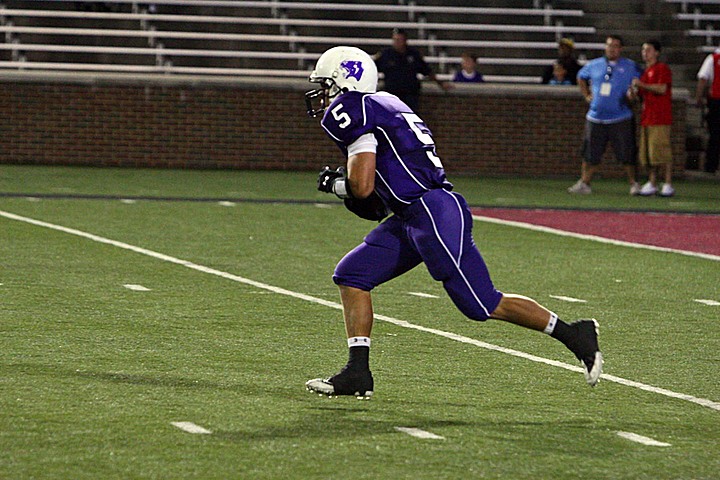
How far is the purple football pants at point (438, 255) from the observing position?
629cm

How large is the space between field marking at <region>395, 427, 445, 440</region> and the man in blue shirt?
12790 millimetres

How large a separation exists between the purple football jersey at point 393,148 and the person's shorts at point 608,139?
12.1 m

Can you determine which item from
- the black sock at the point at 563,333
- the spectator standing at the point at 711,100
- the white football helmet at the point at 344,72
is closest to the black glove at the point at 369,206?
the white football helmet at the point at 344,72

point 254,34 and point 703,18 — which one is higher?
point 703,18

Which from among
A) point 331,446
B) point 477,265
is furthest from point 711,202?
point 331,446

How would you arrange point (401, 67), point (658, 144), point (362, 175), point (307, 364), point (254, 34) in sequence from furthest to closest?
1. point (254, 34)
2. point (401, 67)
3. point (658, 144)
4. point (307, 364)
5. point (362, 175)

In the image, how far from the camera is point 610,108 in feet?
59.4

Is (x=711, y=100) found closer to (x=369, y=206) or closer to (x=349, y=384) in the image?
(x=369, y=206)

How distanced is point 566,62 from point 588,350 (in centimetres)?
1568

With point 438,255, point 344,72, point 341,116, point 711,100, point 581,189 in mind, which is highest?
point 344,72


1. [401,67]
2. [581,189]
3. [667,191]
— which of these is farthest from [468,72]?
[667,191]

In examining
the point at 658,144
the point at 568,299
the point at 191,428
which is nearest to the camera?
the point at 191,428

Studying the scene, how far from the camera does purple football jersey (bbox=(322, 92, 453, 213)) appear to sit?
6285 mm

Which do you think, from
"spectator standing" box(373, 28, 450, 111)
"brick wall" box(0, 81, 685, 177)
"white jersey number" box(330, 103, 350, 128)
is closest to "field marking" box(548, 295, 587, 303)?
"white jersey number" box(330, 103, 350, 128)
